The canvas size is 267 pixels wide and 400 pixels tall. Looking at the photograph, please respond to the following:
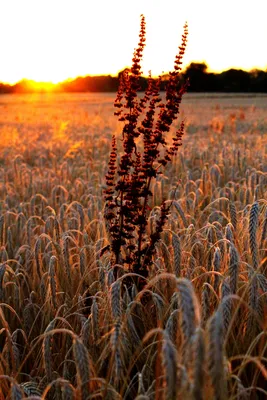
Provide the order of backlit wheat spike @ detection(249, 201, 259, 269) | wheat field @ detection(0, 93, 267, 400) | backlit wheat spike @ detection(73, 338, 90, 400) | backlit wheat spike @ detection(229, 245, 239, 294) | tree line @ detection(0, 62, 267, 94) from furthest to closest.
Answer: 1. tree line @ detection(0, 62, 267, 94)
2. backlit wheat spike @ detection(249, 201, 259, 269)
3. backlit wheat spike @ detection(229, 245, 239, 294)
4. backlit wheat spike @ detection(73, 338, 90, 400)
5. wheat field @ detection(0, 93, 267, 400)

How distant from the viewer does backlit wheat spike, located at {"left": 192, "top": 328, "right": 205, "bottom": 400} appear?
957mm

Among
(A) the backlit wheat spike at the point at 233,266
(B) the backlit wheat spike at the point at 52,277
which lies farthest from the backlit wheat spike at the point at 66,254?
(A) the backlit wheat spike at the point at 233,266

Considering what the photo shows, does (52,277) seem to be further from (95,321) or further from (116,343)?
(116,343)

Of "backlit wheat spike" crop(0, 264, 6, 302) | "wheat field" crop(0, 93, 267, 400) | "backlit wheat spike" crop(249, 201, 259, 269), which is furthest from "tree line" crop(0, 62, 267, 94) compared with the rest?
"backlit wheat spike" crop(249, 201, 259, 269)

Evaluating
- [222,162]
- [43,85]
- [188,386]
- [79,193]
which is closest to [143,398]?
[188,386]

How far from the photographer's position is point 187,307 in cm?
102

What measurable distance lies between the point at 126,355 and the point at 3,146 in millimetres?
7765

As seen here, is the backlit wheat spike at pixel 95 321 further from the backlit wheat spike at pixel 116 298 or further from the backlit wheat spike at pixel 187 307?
the backlit wheat spike at pixel 187 307

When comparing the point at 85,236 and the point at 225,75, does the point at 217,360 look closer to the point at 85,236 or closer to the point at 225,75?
the point at 85,236

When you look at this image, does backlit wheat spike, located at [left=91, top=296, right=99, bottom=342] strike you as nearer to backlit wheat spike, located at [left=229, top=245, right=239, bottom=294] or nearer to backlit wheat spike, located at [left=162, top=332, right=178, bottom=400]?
backlit wheat spike, located at [left=229, top=245, right=239, bottom=294]

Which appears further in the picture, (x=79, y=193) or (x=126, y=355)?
(x=79, y=193)

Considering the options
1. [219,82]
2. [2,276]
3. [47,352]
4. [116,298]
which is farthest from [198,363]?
[219,82]

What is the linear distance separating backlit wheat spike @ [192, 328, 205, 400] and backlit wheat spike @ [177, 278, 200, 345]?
0.17 feet

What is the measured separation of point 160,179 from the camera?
481cm
